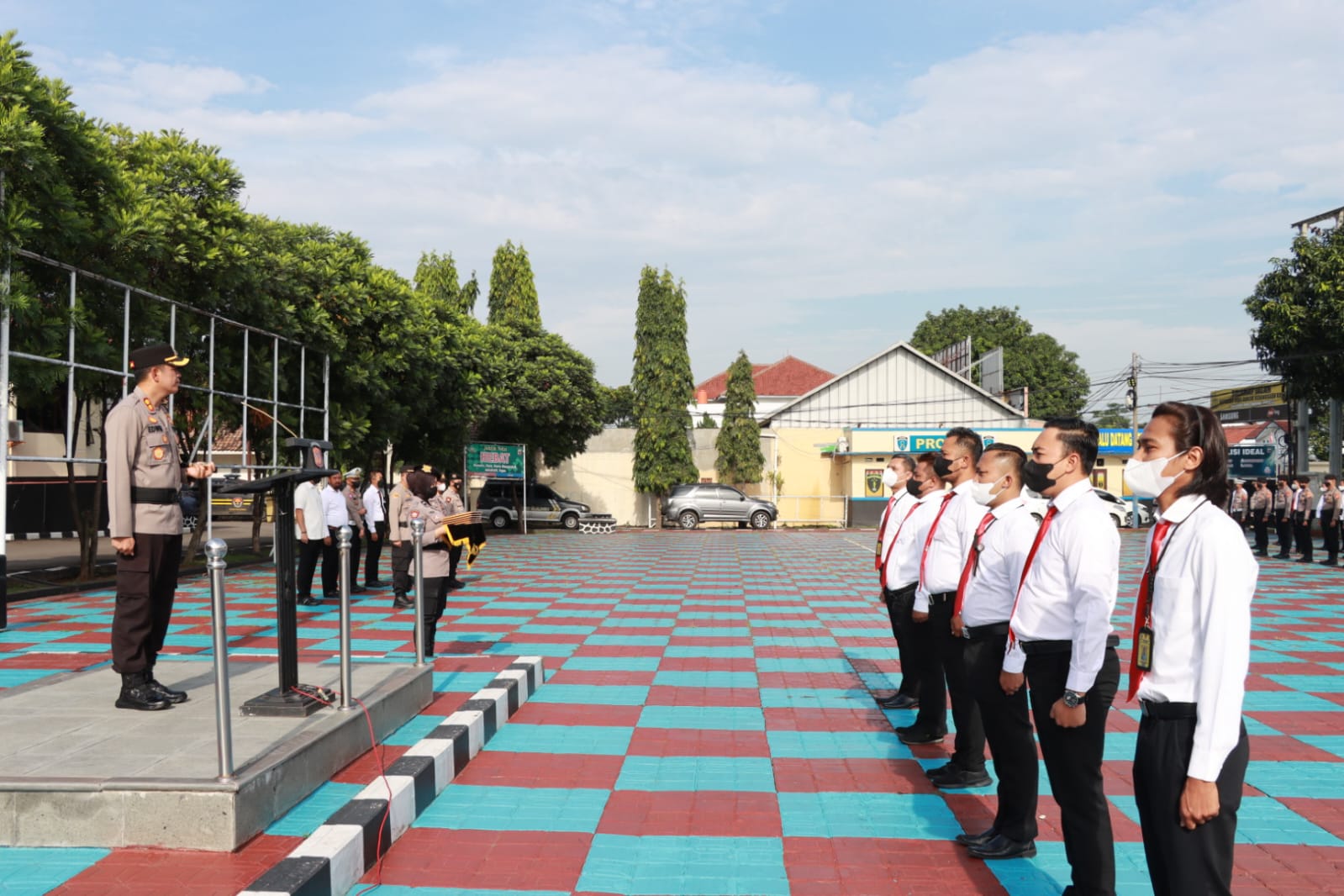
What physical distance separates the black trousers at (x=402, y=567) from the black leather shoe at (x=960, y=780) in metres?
7.53

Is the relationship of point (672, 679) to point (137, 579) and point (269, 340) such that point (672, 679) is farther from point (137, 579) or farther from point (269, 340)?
point (269, 340)

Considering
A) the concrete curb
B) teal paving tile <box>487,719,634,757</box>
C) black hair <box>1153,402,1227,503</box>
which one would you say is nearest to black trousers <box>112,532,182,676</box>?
the concrete curb

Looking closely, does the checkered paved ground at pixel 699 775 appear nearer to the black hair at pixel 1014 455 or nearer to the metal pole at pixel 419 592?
the metal pole at pixel 419 592

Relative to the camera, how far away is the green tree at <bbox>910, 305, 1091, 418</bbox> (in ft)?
192

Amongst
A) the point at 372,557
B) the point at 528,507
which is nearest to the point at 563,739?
the point at 372,557

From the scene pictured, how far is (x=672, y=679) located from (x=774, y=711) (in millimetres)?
1327

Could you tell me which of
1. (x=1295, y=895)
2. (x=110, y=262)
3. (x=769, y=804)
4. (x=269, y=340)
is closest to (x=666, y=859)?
(x=769, y=804)

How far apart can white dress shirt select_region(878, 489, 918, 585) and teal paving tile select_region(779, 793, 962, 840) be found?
1.79m

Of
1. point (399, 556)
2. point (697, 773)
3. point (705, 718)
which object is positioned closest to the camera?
point (697, 773)

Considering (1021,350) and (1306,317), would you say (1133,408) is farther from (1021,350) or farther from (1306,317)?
(1021,350)

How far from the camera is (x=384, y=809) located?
4.02 meters

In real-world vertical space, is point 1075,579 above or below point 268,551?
above

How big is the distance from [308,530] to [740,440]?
2601cm

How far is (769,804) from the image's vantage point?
184 inches
